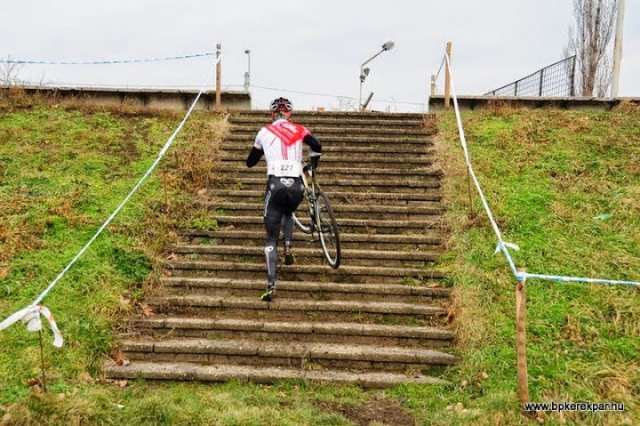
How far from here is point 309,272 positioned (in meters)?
6.39

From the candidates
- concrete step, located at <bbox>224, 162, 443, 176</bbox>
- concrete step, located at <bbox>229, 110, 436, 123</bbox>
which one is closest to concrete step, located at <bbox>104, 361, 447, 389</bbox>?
concrete step, located at <bbox>224, 162, 443, 176</bbox>

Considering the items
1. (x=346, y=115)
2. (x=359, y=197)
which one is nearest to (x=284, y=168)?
(x=359, y=197)

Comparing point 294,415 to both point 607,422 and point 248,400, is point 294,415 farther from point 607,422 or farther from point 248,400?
point 607,422

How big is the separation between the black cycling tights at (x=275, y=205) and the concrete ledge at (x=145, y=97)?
6.33 metres

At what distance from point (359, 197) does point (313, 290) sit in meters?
2.40

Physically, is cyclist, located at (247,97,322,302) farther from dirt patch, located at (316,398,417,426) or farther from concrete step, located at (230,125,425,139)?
concrete step, located at (230,125,425,139)

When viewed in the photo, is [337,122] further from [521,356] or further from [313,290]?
[521,356]

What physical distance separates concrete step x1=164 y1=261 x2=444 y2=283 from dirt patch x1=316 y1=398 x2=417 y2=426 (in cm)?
204

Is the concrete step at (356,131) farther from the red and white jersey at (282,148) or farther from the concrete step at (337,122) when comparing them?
the red and white jersey at (282,148)

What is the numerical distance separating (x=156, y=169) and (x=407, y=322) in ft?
16.4

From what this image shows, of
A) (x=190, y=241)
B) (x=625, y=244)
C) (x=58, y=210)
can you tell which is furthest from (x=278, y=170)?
(x=625, y=244)

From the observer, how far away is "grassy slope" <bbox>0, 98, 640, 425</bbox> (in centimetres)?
412

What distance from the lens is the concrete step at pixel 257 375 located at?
470 cm

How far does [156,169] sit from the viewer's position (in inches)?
337
